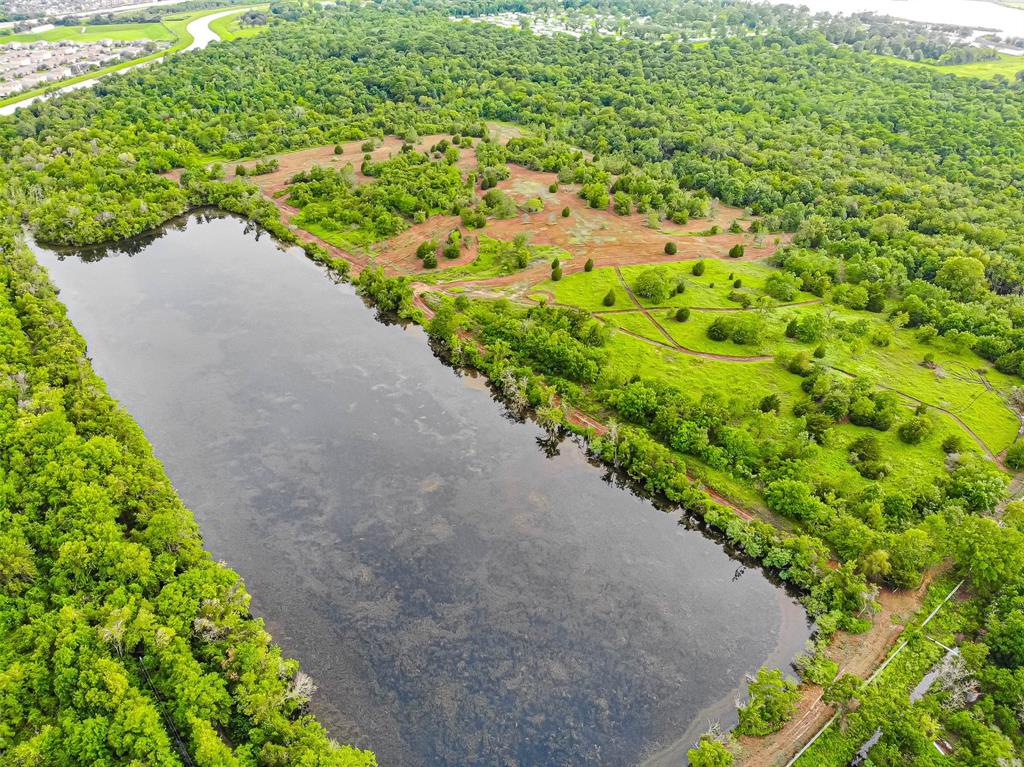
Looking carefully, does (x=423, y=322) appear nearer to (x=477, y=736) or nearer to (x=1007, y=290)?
(x=477, y=736)

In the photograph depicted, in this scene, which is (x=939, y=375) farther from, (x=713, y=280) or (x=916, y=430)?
(x=713, y=280)

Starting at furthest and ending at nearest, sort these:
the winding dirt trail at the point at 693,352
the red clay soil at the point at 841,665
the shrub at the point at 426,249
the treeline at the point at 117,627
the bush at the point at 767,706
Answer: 1. the shrub at the point at 426,249
2. the winding dirt trail at the point at 693,352
3. the bush at the point at 767,706
4. the red clay soil at the point at 841,665
5. the treeline at the point at 117,627

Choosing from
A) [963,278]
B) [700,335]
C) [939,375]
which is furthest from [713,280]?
[963,278]

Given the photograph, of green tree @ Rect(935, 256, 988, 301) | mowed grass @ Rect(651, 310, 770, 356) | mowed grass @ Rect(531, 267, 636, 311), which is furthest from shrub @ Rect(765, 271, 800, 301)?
mowed grass @ Rect(531, 267, 636, 311)

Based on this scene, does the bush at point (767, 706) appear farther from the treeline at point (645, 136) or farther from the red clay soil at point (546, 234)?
the treeline at point (645, 136)

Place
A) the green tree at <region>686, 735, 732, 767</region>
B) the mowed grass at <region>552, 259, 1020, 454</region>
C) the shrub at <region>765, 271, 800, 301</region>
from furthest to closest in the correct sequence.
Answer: the shrub at <region>765, 271, 800, 301</region>
the mowed grass at <region>552, 259, 1020, 454</region>
the green tree at <region>686, 735, 732, 767</region>

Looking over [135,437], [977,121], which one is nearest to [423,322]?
[135,437]

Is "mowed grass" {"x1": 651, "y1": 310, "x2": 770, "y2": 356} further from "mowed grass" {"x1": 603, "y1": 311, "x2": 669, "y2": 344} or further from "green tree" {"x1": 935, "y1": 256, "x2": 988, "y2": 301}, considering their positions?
"green tree" {"x1": 935, "y1": 256, "x2": 988, "y2": 301}

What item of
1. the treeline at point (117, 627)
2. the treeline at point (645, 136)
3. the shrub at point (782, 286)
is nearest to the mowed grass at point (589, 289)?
the shrub at point (782, 286)
